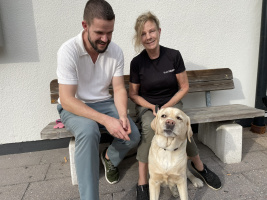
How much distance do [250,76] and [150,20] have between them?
2583 mm

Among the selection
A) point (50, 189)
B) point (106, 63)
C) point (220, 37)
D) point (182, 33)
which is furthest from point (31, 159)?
point (220, 37)

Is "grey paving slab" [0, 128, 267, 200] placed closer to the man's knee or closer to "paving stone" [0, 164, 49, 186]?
"paving stone" [0, 164, 49, 186]

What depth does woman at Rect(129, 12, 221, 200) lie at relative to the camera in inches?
96.3

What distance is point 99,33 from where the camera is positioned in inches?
80.0

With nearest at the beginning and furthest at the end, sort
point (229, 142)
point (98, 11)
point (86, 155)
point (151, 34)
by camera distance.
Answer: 1. point (86, 155)
2. point (98, 11)
3. point (151, 34)
4. point (229, 142)

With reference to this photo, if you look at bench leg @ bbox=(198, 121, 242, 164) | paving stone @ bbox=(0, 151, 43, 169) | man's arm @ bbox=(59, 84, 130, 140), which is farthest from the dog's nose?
paving stone @ bbox=(0, 151, 43, 169)

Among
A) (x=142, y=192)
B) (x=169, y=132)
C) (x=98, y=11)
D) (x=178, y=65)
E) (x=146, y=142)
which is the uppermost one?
(x=98, y=11)

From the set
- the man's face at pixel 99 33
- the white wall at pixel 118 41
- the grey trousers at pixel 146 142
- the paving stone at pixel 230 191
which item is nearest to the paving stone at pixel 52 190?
the grey trousers at pixel 146 142

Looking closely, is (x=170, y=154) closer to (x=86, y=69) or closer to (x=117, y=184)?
(x=117, y=184)

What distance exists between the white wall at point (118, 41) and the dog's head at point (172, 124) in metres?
1.79

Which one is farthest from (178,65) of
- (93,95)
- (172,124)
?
(93,95)

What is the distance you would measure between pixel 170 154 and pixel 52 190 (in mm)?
1542

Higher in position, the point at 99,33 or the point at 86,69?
the point at 99,33

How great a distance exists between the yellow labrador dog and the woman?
0.40m
